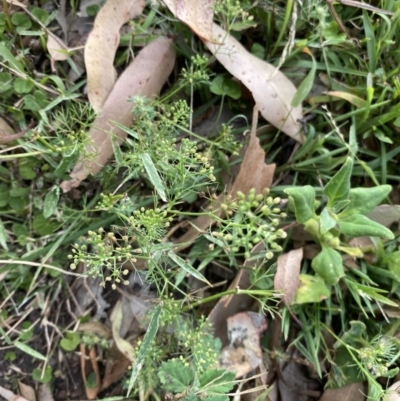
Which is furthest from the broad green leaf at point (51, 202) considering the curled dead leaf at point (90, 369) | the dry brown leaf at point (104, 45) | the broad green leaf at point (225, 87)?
the broad green leaf at point (225, 87)

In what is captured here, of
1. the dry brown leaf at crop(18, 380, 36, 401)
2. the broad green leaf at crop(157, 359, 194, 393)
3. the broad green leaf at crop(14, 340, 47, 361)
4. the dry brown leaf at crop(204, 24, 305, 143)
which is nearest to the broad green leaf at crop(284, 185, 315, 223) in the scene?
the dry brown leaf at crop(204, 24, 305, 143)

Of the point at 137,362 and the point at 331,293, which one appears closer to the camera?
the point at 137,362

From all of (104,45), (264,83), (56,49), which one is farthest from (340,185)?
(56,49)

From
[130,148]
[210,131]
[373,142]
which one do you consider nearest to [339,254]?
[373,142]

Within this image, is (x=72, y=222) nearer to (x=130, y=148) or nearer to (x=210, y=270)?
(x=130, y=148)

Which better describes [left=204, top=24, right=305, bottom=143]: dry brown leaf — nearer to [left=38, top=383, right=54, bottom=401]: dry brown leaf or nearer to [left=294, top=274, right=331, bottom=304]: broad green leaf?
[left=294, top=274, right=331, bottom=304]: broad green leaf

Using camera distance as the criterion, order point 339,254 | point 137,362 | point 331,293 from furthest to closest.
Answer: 1. point 331,293
2. point 339,254
3. point 137,362

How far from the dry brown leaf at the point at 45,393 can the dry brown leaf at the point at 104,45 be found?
108 centimetres

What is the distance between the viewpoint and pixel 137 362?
1572 millimetres

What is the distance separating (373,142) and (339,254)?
1.63ft

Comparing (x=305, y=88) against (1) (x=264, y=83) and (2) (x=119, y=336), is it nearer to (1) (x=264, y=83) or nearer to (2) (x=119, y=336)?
(1) (x=264, y=83)

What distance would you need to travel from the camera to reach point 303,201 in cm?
167

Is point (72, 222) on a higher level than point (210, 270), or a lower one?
higher

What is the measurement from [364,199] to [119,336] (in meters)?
1.04
